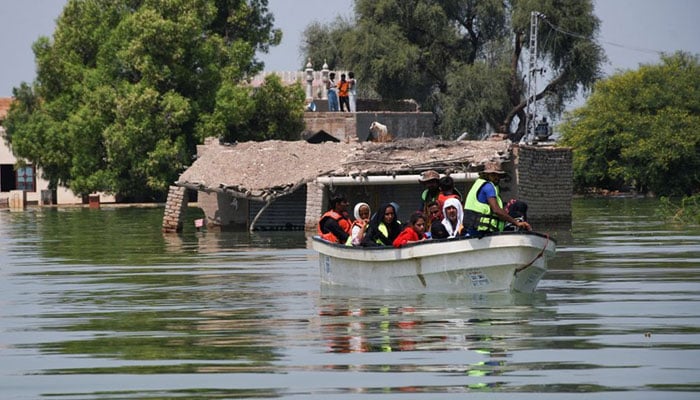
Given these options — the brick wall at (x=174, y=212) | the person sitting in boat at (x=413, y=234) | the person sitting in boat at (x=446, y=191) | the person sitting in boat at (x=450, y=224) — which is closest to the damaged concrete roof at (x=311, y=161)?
the brick wall at (x=174, y=212)

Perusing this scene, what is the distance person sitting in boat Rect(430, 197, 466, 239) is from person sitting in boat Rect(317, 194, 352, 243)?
2728 mm

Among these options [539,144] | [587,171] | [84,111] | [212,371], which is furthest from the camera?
[587,171]

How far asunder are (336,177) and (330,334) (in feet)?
82.9

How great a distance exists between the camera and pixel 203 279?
25.5 metres

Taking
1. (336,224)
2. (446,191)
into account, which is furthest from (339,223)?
(446,191)

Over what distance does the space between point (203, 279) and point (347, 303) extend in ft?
17.7

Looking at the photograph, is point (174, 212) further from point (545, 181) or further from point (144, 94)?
point (144, 94)

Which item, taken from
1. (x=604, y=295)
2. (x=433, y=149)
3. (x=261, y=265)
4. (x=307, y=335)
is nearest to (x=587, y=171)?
(x=433, y=149)

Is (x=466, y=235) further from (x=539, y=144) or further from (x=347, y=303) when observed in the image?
(x=539, y=144)

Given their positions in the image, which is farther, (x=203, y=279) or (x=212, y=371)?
(x=203, y=279)

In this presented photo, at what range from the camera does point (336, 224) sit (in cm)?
2341

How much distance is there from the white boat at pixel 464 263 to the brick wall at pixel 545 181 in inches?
875

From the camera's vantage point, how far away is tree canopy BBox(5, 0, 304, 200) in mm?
64000

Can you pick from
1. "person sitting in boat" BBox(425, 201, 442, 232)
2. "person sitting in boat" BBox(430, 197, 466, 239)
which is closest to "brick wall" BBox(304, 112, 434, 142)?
"person sitting in boat" BBox(425, 201, 442, 232)
